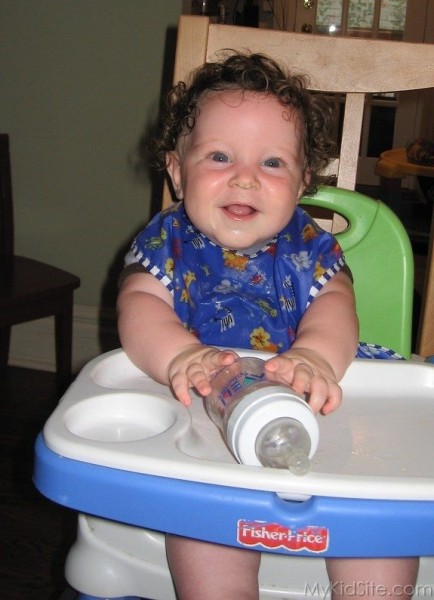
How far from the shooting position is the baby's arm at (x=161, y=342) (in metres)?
0.62

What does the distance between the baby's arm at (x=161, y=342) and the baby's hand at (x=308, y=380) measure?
0.13ft

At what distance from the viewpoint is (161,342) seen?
700 mm

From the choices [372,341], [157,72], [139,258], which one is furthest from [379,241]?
[157,72]

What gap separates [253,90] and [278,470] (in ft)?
1.59

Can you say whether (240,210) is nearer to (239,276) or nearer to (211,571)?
(239,276)

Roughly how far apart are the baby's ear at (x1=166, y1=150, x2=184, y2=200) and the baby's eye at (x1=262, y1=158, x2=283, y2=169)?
122mm

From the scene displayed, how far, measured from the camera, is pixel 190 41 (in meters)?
0.95

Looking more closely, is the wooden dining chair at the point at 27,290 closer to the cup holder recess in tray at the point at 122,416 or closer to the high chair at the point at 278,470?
the high chair at the point at 278,470

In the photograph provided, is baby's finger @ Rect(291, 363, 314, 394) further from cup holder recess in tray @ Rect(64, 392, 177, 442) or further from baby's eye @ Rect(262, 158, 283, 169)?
baby's eye @ Rect(262, 158, 283, 169)

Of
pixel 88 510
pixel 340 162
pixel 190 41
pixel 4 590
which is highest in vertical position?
pixel 190 41

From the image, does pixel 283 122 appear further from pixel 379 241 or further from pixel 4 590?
pixel 4 590

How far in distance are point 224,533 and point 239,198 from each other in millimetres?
396

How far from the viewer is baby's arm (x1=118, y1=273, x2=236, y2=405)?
0.62 metres

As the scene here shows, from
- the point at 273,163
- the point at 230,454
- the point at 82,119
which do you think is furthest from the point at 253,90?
the point at 82,119
